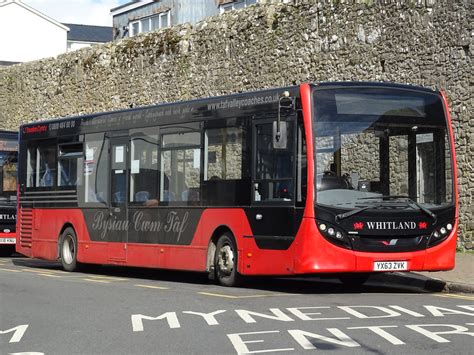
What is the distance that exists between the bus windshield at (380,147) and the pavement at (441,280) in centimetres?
117

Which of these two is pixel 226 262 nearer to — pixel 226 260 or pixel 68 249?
pixel 226 260

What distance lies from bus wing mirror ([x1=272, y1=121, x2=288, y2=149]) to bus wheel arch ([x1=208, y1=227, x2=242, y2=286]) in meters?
1.80

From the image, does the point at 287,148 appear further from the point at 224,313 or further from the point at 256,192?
the point at 224,313

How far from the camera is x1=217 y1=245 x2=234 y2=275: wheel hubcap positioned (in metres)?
14.5

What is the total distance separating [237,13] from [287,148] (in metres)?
13.9

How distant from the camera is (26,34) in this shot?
234ft

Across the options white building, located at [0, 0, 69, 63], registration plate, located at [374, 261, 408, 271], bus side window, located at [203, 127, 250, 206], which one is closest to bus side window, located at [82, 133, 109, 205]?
bus side window, located at [203, 127, 250, 206]

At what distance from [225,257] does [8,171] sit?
1113 cm

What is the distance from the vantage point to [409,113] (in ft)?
45.0

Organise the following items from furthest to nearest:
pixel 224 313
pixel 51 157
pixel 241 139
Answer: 1. pixel 51 157
2. pixel 241 139
3. pixel 224 313

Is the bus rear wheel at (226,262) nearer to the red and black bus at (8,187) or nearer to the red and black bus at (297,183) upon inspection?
the red and black bus at (297,183)

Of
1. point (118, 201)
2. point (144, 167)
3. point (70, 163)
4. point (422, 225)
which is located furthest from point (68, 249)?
point (422, 225)

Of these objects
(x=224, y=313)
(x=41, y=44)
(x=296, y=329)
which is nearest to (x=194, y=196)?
(x=224, y=313)

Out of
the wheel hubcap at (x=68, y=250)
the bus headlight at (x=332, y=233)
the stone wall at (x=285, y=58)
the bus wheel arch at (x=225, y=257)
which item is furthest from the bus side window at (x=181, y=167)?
the stone wall at (x=285, y=58)
